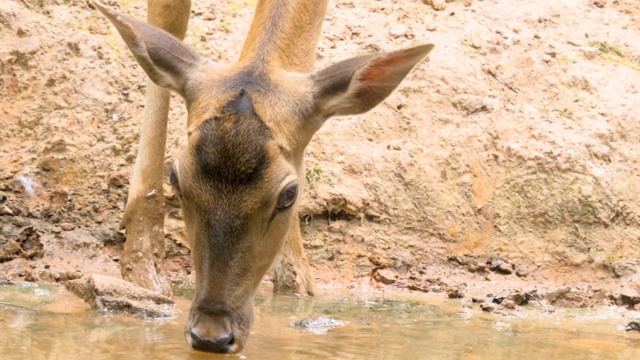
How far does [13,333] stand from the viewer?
5863 mm

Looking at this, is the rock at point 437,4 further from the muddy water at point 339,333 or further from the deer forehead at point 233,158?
the deer forehead at point 233,158

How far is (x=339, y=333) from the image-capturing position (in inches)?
258

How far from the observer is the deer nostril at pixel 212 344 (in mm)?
5398

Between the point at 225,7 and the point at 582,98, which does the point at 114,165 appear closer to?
the point at 225,7

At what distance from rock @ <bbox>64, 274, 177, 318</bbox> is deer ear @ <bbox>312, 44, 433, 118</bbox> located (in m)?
1.64

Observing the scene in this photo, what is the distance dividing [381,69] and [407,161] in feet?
11.3

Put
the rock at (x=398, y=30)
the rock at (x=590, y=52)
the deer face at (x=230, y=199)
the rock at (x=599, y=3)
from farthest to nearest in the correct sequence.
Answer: the rock at (x=599, y=3)
the rock at (x=590, y=52)
the rock at (x=398, y=30)
the deer face at (x=230, y=199)

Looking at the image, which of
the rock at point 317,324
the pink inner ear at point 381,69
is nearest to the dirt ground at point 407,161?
the rock at point 317,324

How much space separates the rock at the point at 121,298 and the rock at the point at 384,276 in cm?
217

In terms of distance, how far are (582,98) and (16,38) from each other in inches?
209

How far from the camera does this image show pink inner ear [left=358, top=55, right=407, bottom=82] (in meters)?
6.04

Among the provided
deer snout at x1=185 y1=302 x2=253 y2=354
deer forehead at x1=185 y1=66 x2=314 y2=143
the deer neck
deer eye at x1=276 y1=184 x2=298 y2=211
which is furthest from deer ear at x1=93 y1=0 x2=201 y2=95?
deer snout at x1=185 y1=302 x2=253 y2=354

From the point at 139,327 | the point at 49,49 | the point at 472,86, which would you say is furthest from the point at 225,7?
the point at 139,327

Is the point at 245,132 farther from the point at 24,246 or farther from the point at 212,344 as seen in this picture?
the point at 24,246
